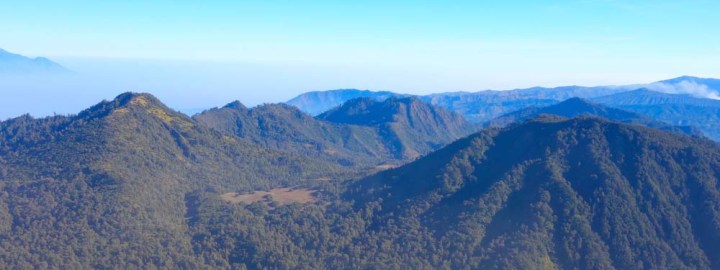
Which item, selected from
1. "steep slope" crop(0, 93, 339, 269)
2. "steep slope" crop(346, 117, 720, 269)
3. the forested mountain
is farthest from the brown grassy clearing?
"steep slope" crop(346, 117, 720, 269)

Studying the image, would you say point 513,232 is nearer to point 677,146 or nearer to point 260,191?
point 677,146

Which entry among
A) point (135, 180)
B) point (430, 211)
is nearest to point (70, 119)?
point (135, 180)

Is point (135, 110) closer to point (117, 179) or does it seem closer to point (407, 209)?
point (117, 179)

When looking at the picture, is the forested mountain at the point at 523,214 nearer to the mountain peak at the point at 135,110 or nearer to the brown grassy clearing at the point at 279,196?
the brown grassy clearing at the point at 279,196

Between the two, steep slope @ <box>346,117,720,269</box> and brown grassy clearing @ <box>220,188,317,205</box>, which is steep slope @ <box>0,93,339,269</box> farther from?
steep slope @ <box>346,117,720,269</box>

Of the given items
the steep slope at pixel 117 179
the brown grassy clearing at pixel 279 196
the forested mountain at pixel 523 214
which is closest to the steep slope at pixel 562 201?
the forested mountain at pixel 523 214
